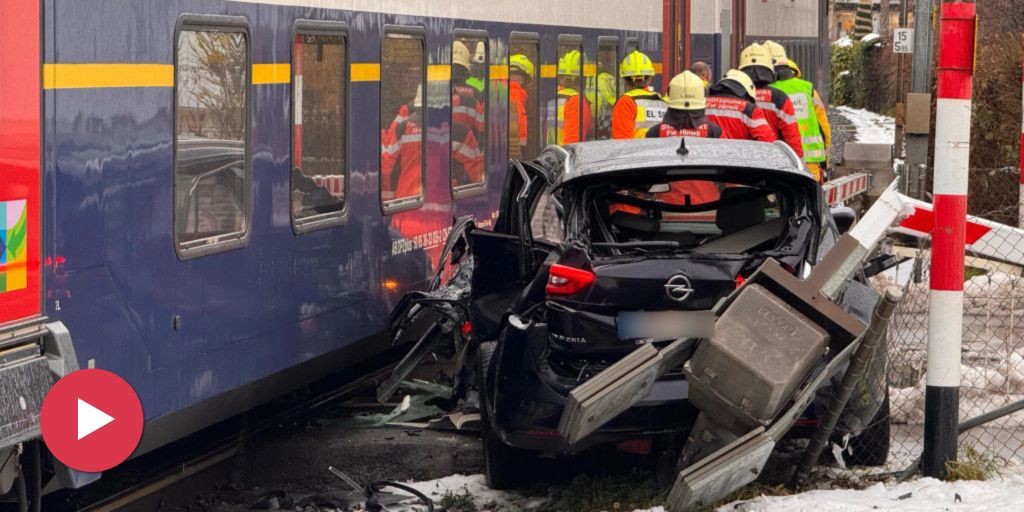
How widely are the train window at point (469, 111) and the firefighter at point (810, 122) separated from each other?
84.2 inches

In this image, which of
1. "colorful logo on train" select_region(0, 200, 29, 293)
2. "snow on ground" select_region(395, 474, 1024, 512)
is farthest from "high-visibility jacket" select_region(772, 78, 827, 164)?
"colorful logo on train" select_region(0, 200, 29, 293)

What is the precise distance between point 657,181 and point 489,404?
125cm

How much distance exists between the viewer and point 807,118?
12602 mm

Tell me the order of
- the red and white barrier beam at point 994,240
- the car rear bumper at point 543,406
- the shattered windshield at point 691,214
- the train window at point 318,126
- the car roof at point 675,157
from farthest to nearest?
1. the train window at point 318,126
2. the red and white barrier beam at point 994,240
3. the shattered windshield at point 691,214
4. the car roof at point 675,157
5. the car rear bumper at point 543,406

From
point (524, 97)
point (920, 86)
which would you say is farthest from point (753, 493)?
point (920, 86)

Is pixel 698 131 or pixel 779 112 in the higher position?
pixel 779 112

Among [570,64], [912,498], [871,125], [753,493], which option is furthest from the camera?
[871,125]

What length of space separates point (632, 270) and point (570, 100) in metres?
7.89

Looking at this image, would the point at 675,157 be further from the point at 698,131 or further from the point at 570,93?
the point at 570,93

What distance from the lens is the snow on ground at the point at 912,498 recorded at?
21.6 ft

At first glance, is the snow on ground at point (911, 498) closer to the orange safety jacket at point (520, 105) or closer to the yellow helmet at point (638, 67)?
the yellow helmet at point (638, 67)

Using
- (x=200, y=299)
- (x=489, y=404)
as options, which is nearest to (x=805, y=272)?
(x=489, y=404)

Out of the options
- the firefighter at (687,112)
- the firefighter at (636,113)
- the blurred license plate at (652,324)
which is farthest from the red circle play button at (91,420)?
the firefighter at (636,113)

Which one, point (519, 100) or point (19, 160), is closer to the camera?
point (19, 160)
